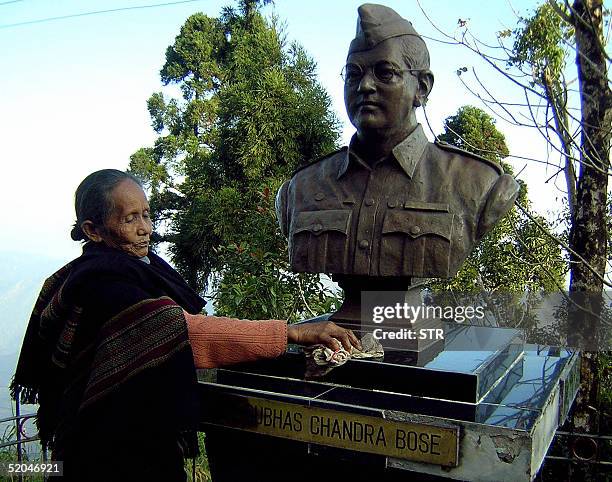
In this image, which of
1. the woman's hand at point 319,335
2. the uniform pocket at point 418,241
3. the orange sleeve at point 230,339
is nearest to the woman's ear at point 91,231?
the orange sleeve at point 230,339

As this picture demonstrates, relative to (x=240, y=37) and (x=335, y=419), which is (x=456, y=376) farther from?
(x=240, y=37)

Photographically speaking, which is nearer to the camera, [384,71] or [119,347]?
[119,347]

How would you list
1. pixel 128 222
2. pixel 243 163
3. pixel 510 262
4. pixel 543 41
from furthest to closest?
1. pixel 243 163
2. pixel 510 262
3. pixel 543 41
4. pixel 128 222

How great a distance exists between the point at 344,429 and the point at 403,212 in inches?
38.5

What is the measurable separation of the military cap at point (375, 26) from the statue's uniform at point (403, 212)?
44 centimetres

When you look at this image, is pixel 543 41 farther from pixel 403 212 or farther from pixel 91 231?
pixel 91 231

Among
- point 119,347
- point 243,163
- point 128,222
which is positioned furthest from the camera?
point 243,163

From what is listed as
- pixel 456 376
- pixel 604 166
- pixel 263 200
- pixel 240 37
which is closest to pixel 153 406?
pixel 456 376

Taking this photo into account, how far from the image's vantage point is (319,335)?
2.18m

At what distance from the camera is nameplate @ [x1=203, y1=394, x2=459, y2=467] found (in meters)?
2.02

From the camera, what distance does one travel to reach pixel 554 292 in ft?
18.9

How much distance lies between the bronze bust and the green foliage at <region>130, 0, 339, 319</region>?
292cm

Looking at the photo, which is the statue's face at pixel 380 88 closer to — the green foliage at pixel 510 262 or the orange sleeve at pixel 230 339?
the orange sleeve at pixel 230 339

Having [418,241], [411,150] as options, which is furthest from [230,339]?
[411,150]
